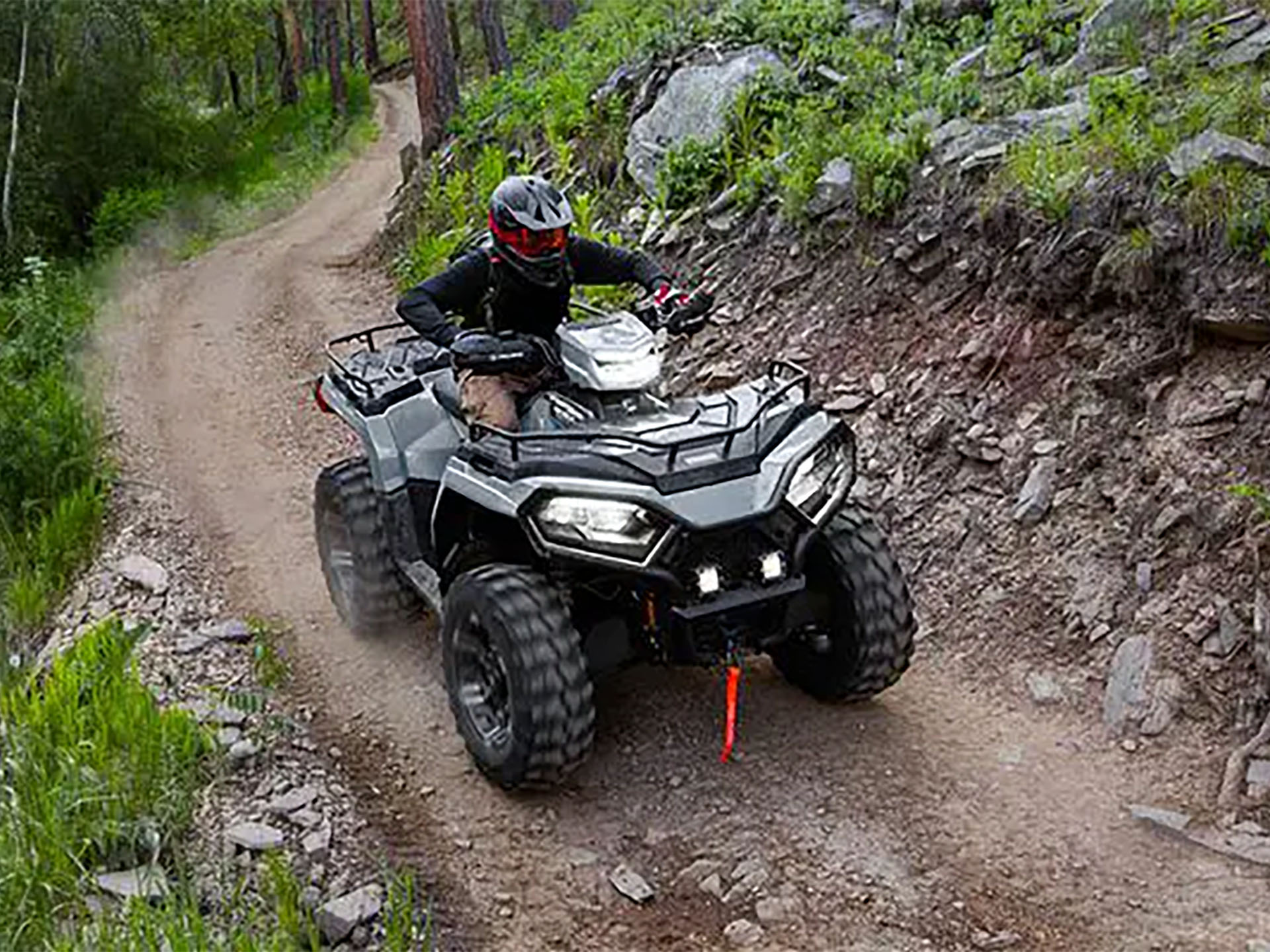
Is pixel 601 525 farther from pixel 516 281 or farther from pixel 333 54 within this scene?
pixel 333 54

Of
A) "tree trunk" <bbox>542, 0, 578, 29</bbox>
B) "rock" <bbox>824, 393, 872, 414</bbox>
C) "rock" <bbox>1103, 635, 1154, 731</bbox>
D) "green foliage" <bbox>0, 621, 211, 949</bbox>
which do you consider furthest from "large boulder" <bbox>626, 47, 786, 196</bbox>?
"tree trunk" <bbox>542, 0, 578, 29</bbox>

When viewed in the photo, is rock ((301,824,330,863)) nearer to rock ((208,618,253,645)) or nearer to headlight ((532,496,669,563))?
headlight ((532,496,669,563))

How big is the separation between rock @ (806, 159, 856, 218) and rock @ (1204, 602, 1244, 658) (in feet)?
12.6

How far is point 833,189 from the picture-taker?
8.70 metres

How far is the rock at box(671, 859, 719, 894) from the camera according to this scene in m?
→ 4.93

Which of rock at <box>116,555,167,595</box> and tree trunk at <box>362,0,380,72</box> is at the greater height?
rock at <box>116,555,167,595</box>

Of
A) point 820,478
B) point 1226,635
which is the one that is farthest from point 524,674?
point 1226,635

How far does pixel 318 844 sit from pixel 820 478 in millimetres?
2350

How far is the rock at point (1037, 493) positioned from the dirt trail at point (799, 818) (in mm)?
618

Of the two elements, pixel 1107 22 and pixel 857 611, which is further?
pixel 1107 22

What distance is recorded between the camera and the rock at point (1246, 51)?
739 cm

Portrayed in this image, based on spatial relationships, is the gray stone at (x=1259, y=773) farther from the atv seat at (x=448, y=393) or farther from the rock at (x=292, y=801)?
the rock at (x=292, y=801)

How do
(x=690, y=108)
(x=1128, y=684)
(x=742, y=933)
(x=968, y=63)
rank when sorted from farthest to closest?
1. (x=690, y=108)
2. (x=968, y=63)
3. (x=1128, y=684)
4. (x=742, y=933)

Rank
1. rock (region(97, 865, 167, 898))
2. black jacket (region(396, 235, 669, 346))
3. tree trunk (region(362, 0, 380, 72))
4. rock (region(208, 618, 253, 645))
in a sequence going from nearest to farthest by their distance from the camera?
1. rock (region(97, 865, 167, 898))
2. black jacket (region(396, 235, 669, 346))
3. rock (region(208, 618, 253, 645))
4. tree trunk (region(362, 0, 380, 72))
